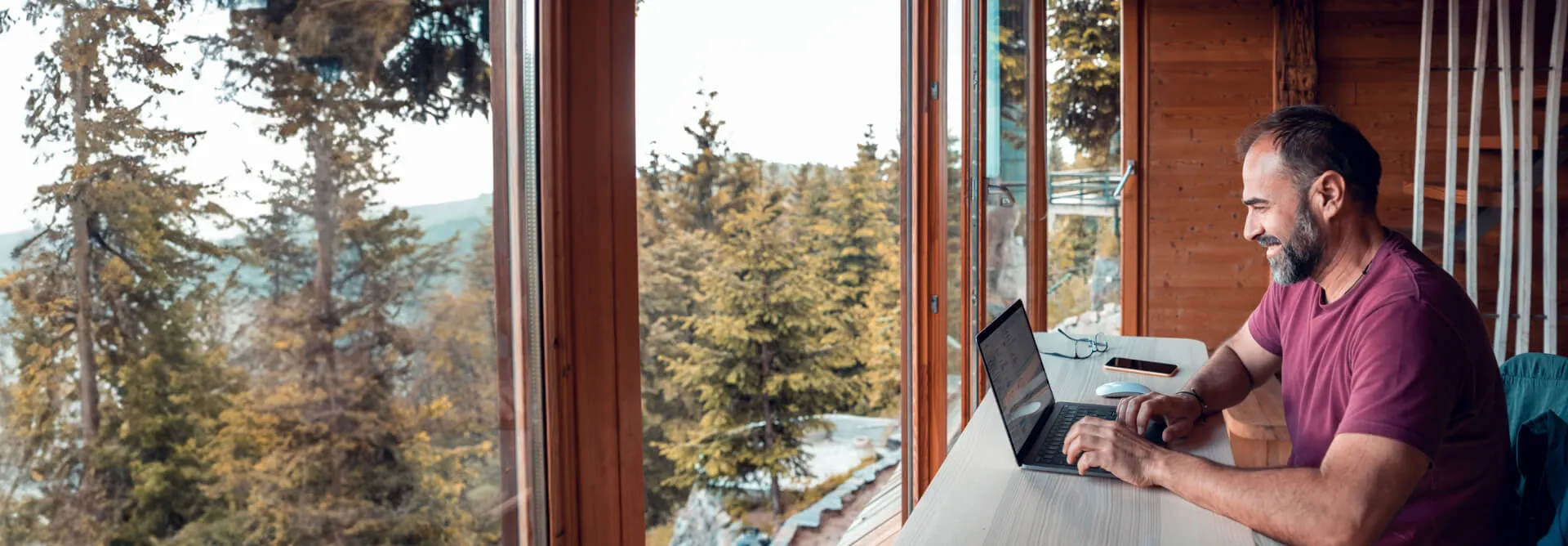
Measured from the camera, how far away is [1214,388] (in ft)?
6.63

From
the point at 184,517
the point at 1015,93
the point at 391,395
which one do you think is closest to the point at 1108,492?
the point at 391,395

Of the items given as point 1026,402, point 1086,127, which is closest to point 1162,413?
point 1026,402

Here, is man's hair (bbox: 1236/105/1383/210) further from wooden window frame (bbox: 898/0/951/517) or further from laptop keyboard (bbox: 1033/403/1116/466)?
wooden window frame (bbox: 898/0/951/517)

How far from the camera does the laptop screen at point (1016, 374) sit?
1.65 meters

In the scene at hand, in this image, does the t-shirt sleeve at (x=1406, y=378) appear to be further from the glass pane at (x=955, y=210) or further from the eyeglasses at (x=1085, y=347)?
the glass pane at (x=955, y=210)

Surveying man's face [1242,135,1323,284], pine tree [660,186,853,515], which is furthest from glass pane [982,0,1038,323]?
man's face [1242,135,1323,284]

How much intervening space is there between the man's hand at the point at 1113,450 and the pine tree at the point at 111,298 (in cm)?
123

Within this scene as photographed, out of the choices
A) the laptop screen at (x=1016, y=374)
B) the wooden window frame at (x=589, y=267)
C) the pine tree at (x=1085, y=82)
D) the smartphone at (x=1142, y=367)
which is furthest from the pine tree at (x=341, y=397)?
the pine tree at (x=1085, y=82)

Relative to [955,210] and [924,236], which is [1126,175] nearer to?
[955,210]

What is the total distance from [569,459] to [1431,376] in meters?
1.11

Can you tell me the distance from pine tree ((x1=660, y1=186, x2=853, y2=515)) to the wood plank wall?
2116 mm

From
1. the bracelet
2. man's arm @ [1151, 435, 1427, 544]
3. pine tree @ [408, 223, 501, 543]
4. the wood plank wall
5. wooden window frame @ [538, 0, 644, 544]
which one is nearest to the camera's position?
pine tree @ [408, 223, 501, 543]

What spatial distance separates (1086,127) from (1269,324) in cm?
730

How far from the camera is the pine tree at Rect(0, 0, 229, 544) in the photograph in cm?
60
